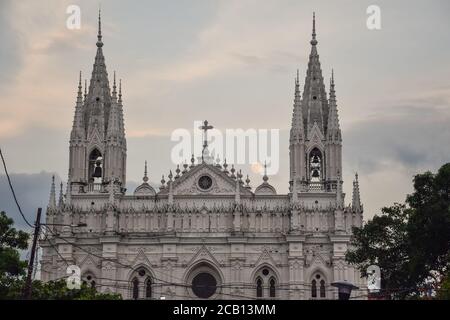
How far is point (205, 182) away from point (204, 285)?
311 inches

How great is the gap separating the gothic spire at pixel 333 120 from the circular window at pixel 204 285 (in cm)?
1439

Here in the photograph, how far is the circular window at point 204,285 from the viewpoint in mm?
79500

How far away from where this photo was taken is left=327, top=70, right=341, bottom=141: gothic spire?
269 ft

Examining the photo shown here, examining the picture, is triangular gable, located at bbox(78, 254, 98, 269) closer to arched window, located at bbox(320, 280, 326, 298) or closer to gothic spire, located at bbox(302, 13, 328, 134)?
arched window, located at bbox(320, 280, 326, 298)

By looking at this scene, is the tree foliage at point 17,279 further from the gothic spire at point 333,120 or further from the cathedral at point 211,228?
the gothic spire at point 333,120

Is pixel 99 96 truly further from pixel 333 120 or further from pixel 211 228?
pixel 333 120

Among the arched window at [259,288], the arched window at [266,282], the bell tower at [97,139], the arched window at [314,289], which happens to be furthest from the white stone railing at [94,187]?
the arched window at [314,289]

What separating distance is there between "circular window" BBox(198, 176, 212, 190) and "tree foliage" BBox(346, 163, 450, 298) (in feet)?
56.5

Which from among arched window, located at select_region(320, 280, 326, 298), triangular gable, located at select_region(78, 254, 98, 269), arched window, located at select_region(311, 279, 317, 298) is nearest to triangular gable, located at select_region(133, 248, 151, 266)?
triangular gable, located at select_region(78, 254, 98, 269)

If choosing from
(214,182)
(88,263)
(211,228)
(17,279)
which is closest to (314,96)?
(214,182)

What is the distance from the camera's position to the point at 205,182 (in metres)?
81.2
